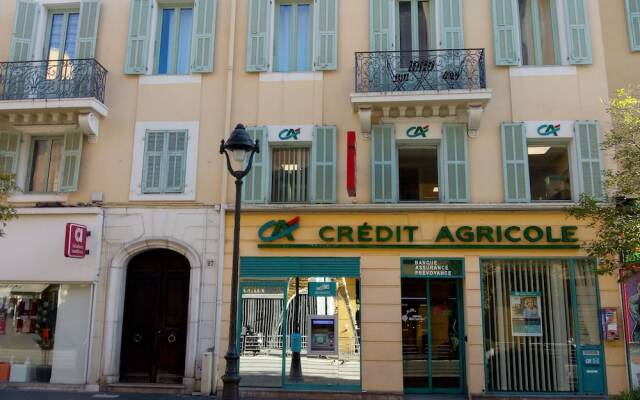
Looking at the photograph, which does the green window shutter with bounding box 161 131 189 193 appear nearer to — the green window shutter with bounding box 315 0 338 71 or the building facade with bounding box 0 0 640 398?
the building facade with bounding box 0 0 640 398

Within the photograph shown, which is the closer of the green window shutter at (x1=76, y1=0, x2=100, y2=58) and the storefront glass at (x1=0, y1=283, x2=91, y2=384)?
the storefront glass at (x1=0, y1=283, x2=91, y2=384)

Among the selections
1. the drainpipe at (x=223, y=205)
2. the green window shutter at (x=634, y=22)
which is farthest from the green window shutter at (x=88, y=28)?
the green window shutter at (x=634, y=22)

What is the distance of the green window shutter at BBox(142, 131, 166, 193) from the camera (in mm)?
12547

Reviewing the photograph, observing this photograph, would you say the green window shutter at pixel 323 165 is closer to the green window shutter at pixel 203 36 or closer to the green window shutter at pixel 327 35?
the green window shutter at pixel 327 35

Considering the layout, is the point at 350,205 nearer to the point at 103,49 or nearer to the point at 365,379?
the point at 365,379

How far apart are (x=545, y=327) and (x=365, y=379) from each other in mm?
4030

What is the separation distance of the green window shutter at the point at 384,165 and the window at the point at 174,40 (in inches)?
195

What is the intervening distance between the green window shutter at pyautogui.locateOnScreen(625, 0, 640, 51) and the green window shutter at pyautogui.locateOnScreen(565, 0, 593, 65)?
37.4 inches

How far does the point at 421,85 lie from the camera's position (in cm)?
1209

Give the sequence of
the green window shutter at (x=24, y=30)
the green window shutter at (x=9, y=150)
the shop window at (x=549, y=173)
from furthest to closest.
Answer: the green window shutter at (x=24, y=30)
the green window shutter at (x=9, y=150)
the shop window at (x=549, y=173)

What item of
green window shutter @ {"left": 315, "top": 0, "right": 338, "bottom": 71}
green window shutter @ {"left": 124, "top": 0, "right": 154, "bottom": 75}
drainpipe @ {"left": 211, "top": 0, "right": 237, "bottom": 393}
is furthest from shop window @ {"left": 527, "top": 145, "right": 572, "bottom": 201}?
green window shutter @ {"left": 124, "top": 0, "right": 154, "bottom": 75}

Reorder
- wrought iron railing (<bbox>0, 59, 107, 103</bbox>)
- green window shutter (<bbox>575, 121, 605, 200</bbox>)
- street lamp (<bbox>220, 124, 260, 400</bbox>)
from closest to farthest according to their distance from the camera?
street lamp (<bbox>220, 124, 260, 400</bbox>) < green window shutter (<bbox>575, 121, 605, 200</bbox>) < wrought iron railing (<bbox>0, 59, 107, 103</bbox>)

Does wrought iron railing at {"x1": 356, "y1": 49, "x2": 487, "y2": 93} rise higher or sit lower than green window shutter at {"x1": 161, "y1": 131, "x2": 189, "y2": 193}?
higher

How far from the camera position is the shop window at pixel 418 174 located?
40.5ft
